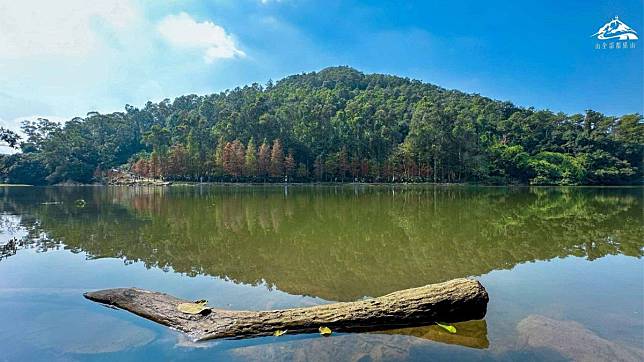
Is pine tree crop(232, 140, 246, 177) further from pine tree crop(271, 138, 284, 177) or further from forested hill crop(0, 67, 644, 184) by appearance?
pine tree crop(271, 138, 284, 177)

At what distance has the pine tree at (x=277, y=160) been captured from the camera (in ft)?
187

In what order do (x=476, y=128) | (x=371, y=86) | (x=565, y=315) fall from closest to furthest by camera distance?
(x=565, y=315), (x=476, y=128), (x=371, y=86)

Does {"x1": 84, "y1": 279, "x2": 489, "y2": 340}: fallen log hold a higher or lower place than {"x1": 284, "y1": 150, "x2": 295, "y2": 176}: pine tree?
lower

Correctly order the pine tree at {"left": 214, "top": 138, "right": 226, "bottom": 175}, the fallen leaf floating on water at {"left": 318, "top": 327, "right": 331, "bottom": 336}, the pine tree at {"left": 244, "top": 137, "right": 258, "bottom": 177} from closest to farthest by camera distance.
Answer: the fallen leaf floating on water at {"left": 318, "top": 327, "right": 331, "bottom": 336} → the pine tree at {"left": 244, "top": 137, "right": 258, "bottom": 177} → the pine tree at {"left": 214, "top": 138, "right": 226, "bottom": 175}

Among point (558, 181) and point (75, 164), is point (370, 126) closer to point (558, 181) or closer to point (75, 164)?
point (558, 181)

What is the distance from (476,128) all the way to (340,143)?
24611 mm

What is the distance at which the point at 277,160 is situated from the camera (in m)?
57.1

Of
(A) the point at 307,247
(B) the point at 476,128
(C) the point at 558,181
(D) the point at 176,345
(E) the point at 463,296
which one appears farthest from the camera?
(B) the point at 476,128

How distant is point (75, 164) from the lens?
69938 millimetres

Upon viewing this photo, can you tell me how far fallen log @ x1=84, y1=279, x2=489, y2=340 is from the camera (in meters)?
4.80

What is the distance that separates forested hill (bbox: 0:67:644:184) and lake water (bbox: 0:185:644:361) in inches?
1662

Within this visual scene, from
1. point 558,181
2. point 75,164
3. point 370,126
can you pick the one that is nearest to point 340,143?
point 370,126

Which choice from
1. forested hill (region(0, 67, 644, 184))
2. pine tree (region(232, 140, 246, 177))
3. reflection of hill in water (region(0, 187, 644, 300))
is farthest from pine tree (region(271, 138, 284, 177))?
reflection of hill in water (region(0, 187, 644, 300))

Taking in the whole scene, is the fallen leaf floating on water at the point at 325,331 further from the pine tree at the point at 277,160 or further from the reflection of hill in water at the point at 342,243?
the pine tree at the point at 277,160
